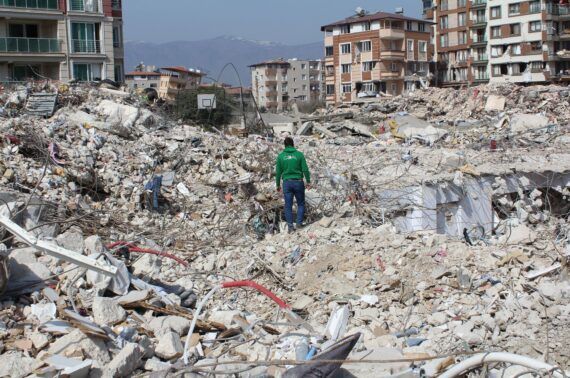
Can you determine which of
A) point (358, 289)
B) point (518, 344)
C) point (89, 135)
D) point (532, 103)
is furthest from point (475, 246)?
point (532, 103)

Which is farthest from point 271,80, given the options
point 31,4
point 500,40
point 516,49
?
point 31,4

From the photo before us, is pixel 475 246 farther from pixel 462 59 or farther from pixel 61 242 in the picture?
pixel 462 59

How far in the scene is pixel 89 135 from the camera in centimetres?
1391

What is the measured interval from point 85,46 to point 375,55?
1059 inches

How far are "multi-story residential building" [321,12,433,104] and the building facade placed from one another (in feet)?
14.2

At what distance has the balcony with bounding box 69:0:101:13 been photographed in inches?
1318

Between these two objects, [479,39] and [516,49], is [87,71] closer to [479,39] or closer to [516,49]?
[516,49]

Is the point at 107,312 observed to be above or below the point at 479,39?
below

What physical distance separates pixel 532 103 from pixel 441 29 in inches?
1561

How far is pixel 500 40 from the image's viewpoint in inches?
2269

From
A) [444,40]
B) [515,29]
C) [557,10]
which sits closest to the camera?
[557,10]

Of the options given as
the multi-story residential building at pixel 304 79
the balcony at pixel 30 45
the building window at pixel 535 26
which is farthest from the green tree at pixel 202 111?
the multi-story residential building at pixel 304 79

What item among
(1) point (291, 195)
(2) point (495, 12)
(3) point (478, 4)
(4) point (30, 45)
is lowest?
(1) point (291, 195)

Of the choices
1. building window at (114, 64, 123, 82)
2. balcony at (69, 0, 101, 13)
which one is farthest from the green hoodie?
building window at (114, 64, 123, 82)
